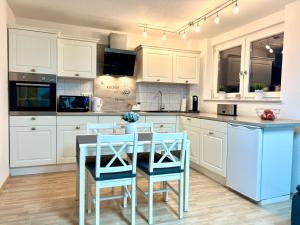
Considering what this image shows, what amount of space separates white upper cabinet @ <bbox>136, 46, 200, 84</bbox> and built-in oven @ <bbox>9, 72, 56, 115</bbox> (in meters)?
1.56

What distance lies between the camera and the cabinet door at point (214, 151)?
305 cm

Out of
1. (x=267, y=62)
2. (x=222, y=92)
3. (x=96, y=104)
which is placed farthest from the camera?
(x=222, y=92)

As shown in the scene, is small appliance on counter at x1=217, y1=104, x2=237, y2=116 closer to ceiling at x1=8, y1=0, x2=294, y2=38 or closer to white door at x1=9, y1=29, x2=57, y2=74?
ceiling at x1=8, y1=0, x2=294, y2=38

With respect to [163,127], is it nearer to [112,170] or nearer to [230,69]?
[230,69]

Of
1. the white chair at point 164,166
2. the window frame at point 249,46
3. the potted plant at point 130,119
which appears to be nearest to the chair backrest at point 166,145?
the white chair at point 164,166

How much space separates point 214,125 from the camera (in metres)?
3.21

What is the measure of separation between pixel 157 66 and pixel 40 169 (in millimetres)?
2608

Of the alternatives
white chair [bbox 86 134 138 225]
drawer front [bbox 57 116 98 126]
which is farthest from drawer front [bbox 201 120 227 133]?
drawer front [bbox 57 116 98 126]

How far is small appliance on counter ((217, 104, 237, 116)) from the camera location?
3.52m

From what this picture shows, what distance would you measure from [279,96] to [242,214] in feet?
5.71

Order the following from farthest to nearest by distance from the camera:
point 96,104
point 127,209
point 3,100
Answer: point 96,104 < point 3,100 < point 127,209

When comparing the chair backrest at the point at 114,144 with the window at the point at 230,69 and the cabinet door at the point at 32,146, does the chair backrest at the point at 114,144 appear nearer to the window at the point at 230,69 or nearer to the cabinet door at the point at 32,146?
the cabinet door at the point at 32,146

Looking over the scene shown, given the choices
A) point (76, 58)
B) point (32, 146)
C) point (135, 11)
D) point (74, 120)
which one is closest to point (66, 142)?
point (74, 120)

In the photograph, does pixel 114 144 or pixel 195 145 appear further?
pixel 195 145
